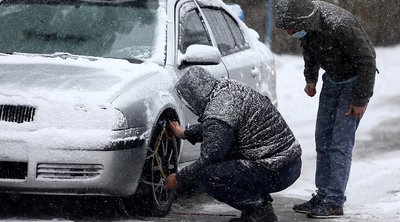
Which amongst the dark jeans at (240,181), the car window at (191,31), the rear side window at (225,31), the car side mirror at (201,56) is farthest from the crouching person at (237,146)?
the rear side window at (225,31)

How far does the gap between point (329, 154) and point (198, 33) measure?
4.93ft

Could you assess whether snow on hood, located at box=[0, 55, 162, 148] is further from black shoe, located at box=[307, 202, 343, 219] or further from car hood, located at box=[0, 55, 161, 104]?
black shoe, located at box=[307, 202, 343, 219]

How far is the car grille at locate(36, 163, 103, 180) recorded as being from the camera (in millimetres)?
6746

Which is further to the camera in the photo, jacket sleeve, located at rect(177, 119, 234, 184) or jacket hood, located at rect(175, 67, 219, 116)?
jacket hood, located at rect(175, 67, 219, 116)

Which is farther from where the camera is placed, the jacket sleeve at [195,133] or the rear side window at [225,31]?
the rear side window at [225,31]

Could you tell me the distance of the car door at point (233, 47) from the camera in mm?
9016

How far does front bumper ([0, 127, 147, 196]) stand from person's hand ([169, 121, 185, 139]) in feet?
1.61

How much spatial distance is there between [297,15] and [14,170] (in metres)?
2.24

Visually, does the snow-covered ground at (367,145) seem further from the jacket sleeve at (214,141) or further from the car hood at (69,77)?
the car hood at (69,77)

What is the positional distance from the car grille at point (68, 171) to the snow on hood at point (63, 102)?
139mm

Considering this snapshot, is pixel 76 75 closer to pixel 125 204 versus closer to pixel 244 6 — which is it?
pixel 125 204

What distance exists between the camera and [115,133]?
6.81 meters

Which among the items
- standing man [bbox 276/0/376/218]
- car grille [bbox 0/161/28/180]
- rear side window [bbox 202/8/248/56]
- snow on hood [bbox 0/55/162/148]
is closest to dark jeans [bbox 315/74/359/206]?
standing man [bbox 276/0/376/218]

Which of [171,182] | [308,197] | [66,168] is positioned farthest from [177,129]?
[308,197]
